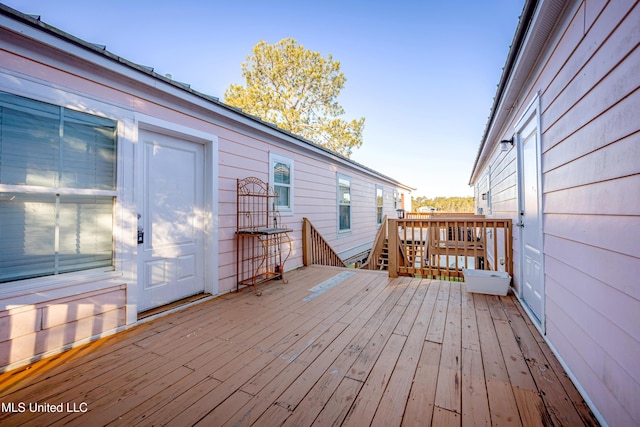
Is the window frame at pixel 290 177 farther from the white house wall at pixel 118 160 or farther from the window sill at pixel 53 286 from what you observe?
the window sill at pixel 53 286

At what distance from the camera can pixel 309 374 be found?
6.05ft

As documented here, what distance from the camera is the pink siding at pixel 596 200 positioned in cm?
114

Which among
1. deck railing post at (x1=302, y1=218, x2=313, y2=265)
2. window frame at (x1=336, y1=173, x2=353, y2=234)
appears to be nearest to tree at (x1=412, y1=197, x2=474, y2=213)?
window frame at (x1=336, y1=173, x2=353, y2=234)

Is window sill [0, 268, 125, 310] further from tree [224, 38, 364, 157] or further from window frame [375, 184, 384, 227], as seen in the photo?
tree [224, 38, 364, 157]

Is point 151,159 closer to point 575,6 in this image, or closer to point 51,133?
point 51,133

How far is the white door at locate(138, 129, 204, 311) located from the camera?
2951 mm

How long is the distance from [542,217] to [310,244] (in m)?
4.07

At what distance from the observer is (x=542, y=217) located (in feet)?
7.53

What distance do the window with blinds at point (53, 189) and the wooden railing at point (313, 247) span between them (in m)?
3.54

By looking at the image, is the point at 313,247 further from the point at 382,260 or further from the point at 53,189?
the point at 53,189

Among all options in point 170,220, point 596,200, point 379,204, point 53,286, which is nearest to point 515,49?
point 596,200

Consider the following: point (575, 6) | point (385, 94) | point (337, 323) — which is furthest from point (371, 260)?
point (385, 94)

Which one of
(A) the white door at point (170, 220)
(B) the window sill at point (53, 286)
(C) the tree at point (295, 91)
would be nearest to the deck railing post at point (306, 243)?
(A) the white door at point (170, 220)

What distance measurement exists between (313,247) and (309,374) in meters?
4.01
